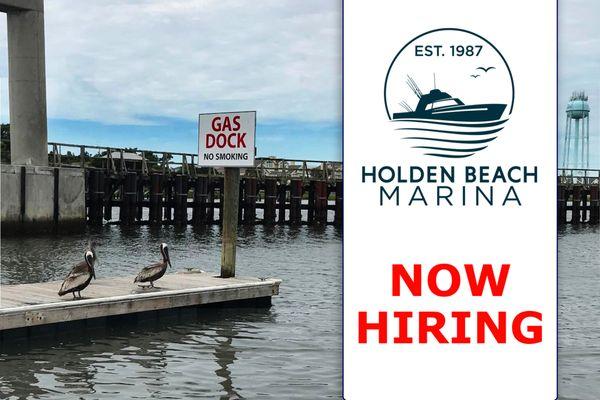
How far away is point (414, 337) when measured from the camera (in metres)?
2.30

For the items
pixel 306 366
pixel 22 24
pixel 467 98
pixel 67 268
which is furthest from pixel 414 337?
pixel 22 24

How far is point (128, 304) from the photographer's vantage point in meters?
11.7

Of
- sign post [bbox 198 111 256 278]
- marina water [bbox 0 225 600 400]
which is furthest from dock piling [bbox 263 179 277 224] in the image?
sign post [bbox 198 111 256 278]

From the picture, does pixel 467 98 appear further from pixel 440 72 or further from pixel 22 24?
pixel 22 24

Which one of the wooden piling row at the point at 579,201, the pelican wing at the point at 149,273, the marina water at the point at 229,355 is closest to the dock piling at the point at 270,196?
the wooden piling row at the point at 579,201

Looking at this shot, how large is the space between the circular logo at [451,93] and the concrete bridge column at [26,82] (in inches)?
1330

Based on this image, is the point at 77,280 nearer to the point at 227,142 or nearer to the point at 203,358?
the point at 203,358

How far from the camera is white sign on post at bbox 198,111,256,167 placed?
1396 centimetres

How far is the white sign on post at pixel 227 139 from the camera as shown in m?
14.0

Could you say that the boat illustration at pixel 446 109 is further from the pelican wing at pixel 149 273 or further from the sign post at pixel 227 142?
the sign post at pixel 227 142

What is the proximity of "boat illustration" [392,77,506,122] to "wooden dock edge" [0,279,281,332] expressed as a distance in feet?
29.4

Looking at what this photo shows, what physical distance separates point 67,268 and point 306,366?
1278 cm

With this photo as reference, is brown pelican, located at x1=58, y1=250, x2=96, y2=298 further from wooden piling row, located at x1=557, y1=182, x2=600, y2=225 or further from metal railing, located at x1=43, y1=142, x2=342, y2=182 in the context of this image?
wooden piling row, located at x1=557, y1=182, x2=600, y2=225

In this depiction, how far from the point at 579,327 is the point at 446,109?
43.8ft
